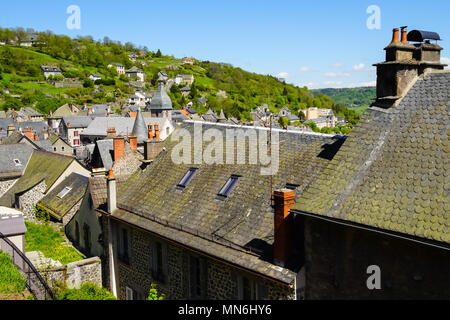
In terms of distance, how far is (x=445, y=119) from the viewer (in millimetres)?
10172

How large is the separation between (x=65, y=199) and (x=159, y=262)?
55.4 ft

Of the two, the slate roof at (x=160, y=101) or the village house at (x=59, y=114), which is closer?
the slate roof at (x=160, y=101)

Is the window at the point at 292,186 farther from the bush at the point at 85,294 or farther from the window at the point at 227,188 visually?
the bush at the point at 85,294

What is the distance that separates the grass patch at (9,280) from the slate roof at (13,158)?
95.5ft

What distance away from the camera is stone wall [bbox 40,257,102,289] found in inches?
739

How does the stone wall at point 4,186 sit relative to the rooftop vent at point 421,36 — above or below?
below

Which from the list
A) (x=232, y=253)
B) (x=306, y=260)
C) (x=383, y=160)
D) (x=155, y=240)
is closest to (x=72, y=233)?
(x=155, y=240)

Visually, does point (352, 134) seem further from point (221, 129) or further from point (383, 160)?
point (221, 129)

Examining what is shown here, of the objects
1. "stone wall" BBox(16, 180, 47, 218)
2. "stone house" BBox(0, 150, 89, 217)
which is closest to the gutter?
"stone house" BBox(0, 150, 89, 217)

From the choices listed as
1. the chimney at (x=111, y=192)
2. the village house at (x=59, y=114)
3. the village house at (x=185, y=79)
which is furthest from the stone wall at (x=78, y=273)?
the village house at (x=185, y=79)

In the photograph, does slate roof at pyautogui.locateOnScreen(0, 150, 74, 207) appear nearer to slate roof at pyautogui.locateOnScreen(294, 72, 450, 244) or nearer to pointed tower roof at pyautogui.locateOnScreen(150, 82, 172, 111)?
slate roof at pyautogui.locateOnScreen(294, 72, 450, 244)

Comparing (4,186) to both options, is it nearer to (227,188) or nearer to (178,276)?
(178,276)

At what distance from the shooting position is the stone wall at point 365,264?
8.64 m
